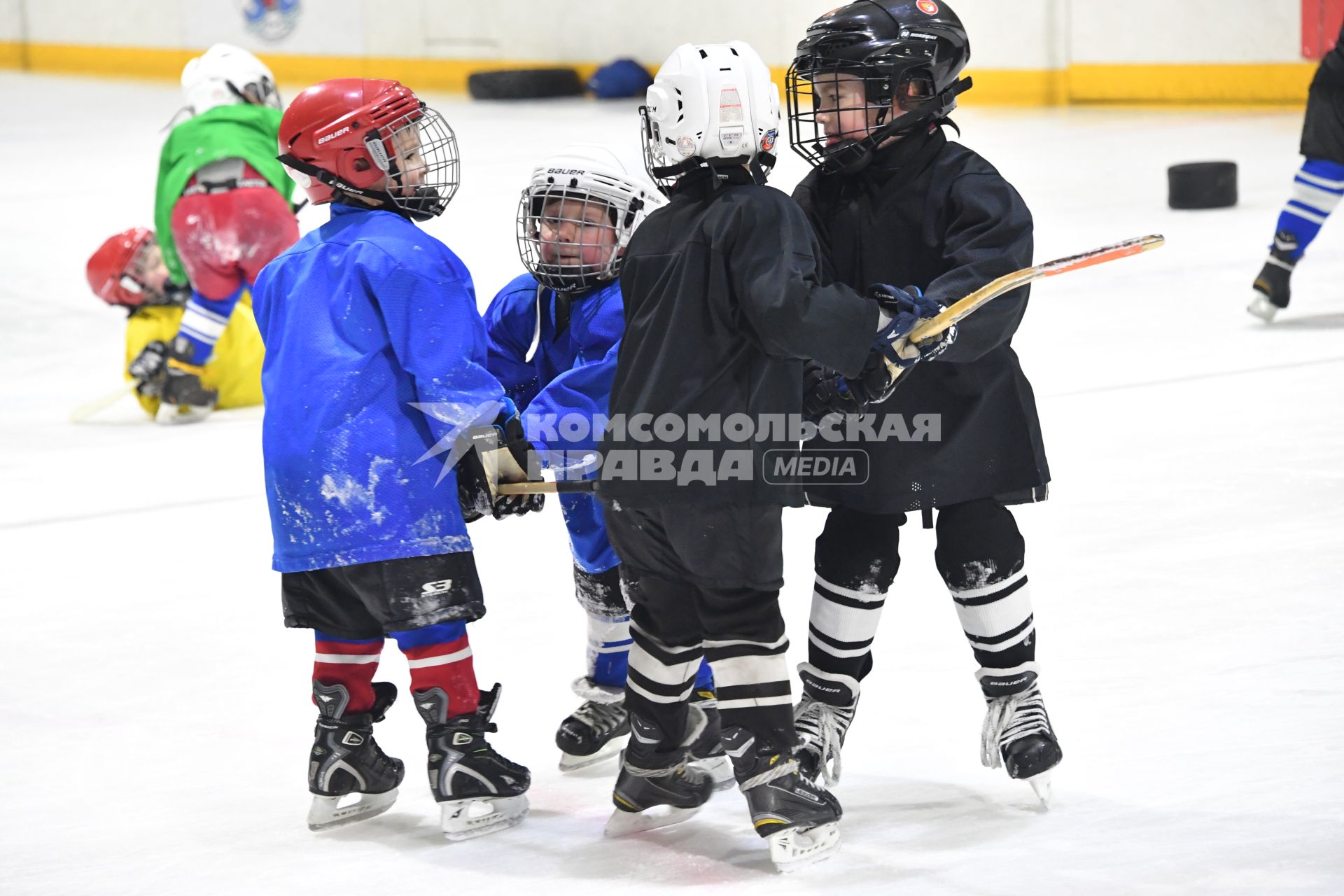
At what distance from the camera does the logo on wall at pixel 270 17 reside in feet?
49.2

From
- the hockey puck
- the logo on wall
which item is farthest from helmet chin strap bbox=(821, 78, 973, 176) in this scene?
the logo on wall

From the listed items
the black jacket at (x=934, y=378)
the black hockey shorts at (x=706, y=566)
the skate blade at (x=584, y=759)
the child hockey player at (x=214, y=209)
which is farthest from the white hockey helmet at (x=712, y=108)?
the child hockey player at (x=214, y=209)

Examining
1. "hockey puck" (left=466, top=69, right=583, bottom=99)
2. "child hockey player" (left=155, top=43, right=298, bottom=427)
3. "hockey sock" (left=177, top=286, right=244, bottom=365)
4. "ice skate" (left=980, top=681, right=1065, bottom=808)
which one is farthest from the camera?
"hockey puck" (left=466, top=69, right=583, bottom=99)

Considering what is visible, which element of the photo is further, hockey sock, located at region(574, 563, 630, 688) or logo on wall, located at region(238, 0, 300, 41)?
logo on wall, located at region(238, 0, 300, 41)

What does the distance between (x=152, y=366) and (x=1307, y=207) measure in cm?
401

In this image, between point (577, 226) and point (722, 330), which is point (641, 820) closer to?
point (722, 330)

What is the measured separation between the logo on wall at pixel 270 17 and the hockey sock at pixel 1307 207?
35.4ft

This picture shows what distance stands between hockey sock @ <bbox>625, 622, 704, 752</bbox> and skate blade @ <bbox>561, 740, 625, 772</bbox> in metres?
0.30

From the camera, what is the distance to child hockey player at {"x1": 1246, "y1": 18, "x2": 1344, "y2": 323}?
5.90m

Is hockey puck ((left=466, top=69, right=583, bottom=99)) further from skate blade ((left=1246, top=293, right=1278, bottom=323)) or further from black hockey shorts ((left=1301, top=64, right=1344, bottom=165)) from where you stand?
skate blade ((left=1246, top=293, right=1278, bottom=323))

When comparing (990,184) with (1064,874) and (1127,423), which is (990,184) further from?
(1127,423)

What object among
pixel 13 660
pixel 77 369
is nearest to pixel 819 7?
pixel 77 369

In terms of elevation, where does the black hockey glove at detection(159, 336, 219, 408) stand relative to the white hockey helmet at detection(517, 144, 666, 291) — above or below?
below

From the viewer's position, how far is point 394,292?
8.06ft
